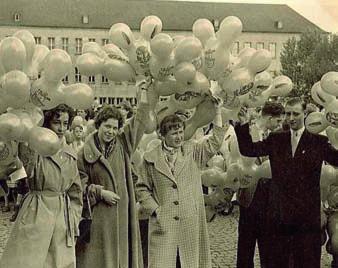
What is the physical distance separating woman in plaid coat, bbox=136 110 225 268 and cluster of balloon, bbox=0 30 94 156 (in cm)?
82

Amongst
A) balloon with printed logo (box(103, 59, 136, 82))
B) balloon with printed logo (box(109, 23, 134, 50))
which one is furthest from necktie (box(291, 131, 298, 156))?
balloon with printed logo (box(109, 23, 134, 50))

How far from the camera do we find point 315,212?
22.0 ft

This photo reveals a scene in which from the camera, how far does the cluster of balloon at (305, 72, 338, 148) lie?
675 centimetres

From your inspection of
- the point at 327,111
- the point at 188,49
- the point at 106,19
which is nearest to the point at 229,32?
the point at 188,49

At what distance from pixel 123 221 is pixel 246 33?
69437 millimetres

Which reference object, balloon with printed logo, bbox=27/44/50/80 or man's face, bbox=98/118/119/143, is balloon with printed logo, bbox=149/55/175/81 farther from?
balloon with printed logo, bbox=27/44/50/80

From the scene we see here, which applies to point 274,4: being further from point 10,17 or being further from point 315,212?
point 315,212

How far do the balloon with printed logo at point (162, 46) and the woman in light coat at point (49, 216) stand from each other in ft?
2.84

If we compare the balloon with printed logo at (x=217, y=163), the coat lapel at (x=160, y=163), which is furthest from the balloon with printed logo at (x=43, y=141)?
the balloon with printed logo at (x=217, y=163)

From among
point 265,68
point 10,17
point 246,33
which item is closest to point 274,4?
point 246,33

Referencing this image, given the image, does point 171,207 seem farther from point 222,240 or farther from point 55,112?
point 222,240

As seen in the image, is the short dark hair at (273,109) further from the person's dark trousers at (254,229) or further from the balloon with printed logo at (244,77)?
the person's dark trousers at (254,229)

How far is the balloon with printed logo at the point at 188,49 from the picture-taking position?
6430 millimetres

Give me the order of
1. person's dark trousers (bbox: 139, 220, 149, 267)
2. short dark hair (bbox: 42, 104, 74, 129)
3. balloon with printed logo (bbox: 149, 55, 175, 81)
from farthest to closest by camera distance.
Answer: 1. person's dark trousers (bbox: 139, 220, 149, 267)
2. balloon with printed logo (bbox: 149, 55, 175, 81)
3. short dark hair (bbox: 42, 104, 74, 129)
